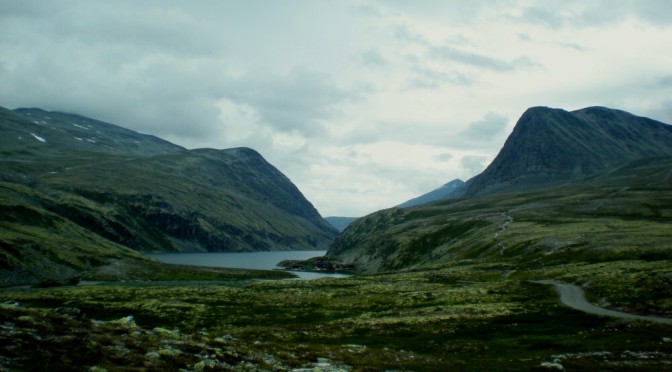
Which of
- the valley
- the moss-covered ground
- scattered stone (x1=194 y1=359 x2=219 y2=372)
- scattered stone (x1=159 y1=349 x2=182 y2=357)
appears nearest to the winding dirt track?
the valley

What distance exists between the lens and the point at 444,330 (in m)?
54.3

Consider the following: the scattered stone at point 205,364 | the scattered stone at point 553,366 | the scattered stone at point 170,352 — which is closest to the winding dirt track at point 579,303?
the scattered stone at point 553,366

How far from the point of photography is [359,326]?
60.0m

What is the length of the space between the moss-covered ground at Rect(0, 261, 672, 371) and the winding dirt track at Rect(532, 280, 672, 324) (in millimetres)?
2014

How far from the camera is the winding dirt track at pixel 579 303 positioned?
54094mm

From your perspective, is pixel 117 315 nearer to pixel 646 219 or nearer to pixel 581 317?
pixel 581 317

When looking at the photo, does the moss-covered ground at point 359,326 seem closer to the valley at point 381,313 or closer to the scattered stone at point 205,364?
the scattered stone at point 205,364

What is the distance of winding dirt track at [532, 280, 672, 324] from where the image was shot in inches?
2130

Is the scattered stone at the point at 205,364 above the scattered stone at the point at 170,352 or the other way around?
the other way around

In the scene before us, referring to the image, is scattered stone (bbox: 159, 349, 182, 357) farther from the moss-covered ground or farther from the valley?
the moss-covered ground

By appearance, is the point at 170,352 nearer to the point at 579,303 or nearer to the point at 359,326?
the point at 359,326

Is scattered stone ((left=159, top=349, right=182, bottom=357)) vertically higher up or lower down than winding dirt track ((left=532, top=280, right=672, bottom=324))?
higher up

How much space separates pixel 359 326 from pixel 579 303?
33438mm

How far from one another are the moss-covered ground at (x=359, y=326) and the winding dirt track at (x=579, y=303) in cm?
201
